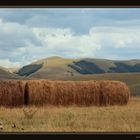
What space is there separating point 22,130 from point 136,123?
2.87 feet

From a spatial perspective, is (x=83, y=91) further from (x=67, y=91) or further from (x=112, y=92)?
(x=112, y=92)

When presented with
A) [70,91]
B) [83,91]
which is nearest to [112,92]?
[83,91]

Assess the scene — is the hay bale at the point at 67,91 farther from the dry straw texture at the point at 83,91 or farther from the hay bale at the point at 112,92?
the hay bale at the point at 112,92

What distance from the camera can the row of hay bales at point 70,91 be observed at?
24.4 ft

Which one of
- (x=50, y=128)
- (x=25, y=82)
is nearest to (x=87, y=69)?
(x=50, y=128)

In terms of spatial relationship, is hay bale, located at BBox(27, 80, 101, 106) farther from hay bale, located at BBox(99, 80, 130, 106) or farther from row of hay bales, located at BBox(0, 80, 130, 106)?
hay bale, located at BBox(99, 80, 130, 106)

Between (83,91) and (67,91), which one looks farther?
(83,91)

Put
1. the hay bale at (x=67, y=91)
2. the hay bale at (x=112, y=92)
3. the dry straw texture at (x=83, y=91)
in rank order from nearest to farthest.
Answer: the hay bale at (x=67, y=91) → the dry straw texture at (x=83, y=91) → the hay bale at (x=112, y=92)

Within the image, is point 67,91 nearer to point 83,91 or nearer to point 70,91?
Answer: point 70,91

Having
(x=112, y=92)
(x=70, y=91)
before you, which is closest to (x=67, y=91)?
(x=70, y=91)

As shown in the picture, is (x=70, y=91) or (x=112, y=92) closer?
(x=70, y=91)

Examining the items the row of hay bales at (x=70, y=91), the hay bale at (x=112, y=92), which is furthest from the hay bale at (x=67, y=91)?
the hay bale at (x=112, y=92)

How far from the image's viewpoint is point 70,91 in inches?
325
